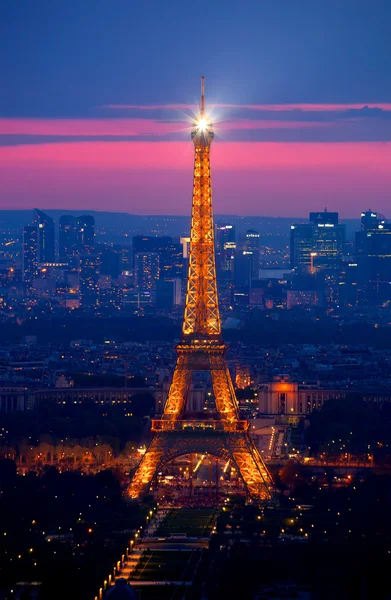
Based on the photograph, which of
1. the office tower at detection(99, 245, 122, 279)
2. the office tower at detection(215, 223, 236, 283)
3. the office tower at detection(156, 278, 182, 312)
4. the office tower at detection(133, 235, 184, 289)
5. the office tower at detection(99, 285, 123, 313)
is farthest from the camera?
the office tower at detection(99, 245, 122, 279)

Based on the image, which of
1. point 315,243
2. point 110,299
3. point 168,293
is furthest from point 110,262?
point 168,293

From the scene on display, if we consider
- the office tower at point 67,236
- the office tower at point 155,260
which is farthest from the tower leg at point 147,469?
the office tower at point 67,236

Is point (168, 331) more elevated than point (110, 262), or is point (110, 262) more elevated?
point (110, 262)

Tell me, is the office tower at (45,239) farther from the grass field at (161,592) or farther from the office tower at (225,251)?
the grass field at (161,592)

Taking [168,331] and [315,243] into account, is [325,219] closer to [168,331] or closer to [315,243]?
[315,243]

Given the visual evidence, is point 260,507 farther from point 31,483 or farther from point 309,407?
point 309,407

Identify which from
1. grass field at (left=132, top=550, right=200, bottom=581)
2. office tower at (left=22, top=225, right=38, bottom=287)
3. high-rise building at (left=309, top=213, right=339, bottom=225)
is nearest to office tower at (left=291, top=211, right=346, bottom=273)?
high-rise building at (left=309, top=213, right=339, bottom=225)

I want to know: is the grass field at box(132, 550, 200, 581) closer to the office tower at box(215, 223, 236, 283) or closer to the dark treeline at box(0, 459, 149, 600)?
the dark treeline at box(0, 459, 149, 600)
